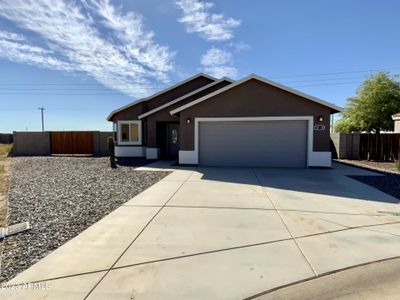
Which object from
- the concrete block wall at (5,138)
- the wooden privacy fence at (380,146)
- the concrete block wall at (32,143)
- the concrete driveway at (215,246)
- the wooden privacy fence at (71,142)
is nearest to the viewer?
the concrete driveway at (215,246)

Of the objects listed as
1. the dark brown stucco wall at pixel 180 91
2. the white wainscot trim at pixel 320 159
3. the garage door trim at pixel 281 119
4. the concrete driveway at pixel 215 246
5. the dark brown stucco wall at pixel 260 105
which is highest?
the dark brown stucco wall at pixel 180 91

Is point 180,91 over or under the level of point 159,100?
over

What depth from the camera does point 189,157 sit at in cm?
1376

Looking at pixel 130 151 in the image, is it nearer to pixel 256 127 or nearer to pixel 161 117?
pixel 161 117

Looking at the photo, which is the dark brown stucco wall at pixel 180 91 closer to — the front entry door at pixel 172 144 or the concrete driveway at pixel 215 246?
the front entry door at pixel 172 144

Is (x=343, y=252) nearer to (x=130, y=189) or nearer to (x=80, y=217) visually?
(x=80, y=217)

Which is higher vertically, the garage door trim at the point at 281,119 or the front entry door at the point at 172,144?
the garage door trim at the point at 281,119

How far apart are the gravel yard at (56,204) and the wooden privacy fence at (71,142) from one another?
1121 centimetres

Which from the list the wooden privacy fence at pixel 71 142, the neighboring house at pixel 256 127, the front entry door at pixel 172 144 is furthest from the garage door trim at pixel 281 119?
the wooden privacy fence at pixel 71 142

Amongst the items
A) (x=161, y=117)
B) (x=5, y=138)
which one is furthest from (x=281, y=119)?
(x=5, y=138)

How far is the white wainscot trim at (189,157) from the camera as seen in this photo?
45.0ft

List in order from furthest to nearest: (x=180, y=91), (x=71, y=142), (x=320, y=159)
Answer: (x=71, y=142)
(x=180, y=91)
(x=320, y=159)

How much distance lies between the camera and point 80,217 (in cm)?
560

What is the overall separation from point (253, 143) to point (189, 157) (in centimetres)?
332
